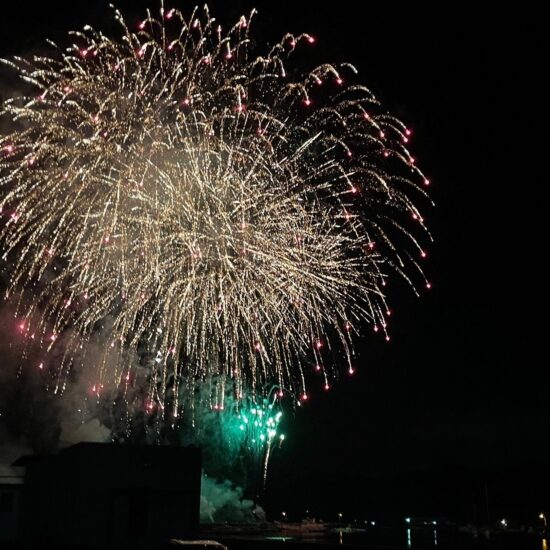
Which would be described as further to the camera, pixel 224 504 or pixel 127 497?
pixel 224 504

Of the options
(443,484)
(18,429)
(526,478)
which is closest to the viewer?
(18,429)

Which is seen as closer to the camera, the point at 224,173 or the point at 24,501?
the point at 224,173

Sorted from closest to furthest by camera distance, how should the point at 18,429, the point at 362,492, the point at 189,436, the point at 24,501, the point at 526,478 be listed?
the point at 24,501, the point at 18,429, the point at 189,436, the point at 526,478, the point at 362,492

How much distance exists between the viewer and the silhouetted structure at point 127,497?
22.6m

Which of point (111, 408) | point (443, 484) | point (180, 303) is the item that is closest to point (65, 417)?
point (111, 408)

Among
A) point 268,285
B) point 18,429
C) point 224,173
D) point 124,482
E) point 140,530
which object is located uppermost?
point 224,173

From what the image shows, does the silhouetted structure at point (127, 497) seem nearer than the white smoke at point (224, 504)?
Yes

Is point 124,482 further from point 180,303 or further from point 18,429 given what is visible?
point 18,429

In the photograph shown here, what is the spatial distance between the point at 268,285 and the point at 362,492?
5145 inches

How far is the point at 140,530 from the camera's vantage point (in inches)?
891

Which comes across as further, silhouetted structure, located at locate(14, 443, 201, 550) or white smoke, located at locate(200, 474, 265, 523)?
white smoke, located at locate(200, 474, 265, 523)

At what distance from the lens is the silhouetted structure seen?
22616 millimetres

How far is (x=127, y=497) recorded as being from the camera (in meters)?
23.2

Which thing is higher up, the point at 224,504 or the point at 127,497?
the point at 127,497
